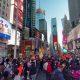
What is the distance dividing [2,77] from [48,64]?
617 cm

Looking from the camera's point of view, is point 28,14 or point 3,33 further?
point 28,14

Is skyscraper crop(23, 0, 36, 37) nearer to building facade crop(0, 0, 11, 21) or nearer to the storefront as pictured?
building facade crop(0, 0, 11, 21)

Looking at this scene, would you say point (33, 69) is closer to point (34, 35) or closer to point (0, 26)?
point (0, 26)

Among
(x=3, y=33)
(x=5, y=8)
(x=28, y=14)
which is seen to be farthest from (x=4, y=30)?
(x=28, y=14)

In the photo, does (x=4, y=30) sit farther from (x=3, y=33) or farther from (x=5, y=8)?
(x=5, y=8)

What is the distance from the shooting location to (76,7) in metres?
188

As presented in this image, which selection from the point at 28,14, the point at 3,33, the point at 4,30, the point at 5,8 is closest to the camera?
the point at 3,33

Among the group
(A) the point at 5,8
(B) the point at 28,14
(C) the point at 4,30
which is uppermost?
(B) the point at 28,14

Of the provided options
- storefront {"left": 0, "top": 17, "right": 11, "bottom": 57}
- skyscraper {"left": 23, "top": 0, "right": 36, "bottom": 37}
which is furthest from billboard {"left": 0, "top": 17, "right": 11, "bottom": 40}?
skyscraper {"left": 23, "top": 0, "right": 36, "bottom": 37}

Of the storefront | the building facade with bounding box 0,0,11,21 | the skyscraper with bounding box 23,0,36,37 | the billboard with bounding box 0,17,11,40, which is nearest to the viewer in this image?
the billboard with bounding box 0,17,11,40

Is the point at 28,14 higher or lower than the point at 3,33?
higher

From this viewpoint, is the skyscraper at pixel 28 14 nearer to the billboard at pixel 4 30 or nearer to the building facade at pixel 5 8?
the building facade at pixel 5 8

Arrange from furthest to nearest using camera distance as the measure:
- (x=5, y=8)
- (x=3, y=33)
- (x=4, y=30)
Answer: (x=5, y=8)
(x=4, y=30)
(x=3, y=33)

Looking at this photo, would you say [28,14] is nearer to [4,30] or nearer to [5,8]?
[5,8]
